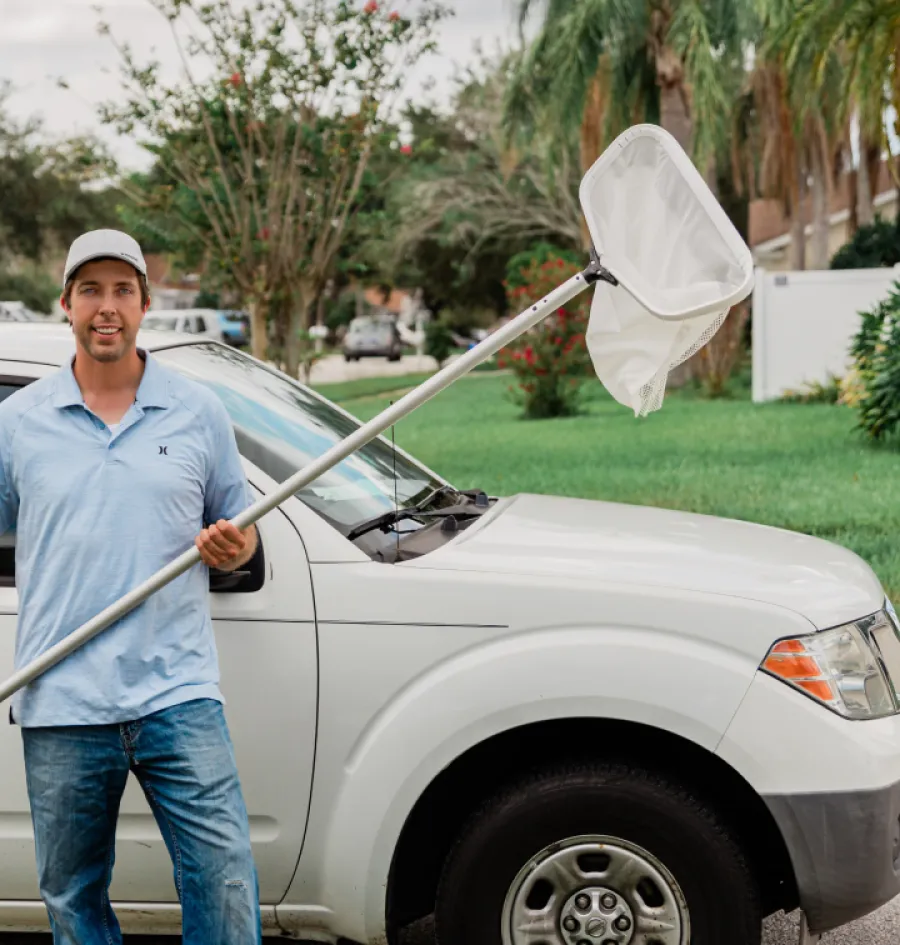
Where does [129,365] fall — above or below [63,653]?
above

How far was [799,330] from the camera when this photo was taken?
2192 cm

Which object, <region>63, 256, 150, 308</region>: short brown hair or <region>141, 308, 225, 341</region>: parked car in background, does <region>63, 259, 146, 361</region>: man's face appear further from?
<region>141, 308, 225, 341</region>: parked car in background

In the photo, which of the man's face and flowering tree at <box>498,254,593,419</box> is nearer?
the man's face

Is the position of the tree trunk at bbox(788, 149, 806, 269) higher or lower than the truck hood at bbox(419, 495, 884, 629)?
higher

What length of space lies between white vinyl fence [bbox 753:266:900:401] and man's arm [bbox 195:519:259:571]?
19.5 metres

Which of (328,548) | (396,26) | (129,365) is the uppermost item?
(396,26)

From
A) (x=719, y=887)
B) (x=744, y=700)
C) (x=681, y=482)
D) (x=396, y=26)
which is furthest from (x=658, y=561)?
(x=396, y=26)

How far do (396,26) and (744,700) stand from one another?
1310 centimetres

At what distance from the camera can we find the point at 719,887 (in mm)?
3051

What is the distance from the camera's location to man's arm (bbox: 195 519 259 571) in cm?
272

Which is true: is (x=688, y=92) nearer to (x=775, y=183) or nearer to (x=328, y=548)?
(x=775, y=183)

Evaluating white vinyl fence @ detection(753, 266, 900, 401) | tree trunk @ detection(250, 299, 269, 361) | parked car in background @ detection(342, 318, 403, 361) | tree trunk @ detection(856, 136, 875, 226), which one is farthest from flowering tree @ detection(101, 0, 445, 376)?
parked car in background @ detection(342, 318, 403, 361)

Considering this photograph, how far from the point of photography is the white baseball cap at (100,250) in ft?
9.31

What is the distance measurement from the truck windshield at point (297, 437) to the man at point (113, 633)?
22.5 inches
